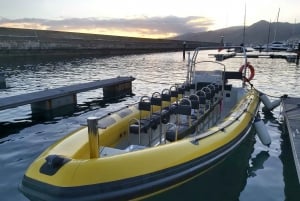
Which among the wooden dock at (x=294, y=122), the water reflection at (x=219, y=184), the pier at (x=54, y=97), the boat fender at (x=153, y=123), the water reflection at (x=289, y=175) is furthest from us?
the pier at (x=54, y=97)

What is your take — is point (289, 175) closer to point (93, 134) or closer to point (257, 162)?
point (257, 162)

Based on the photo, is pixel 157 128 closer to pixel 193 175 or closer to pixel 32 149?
pixel 193 175

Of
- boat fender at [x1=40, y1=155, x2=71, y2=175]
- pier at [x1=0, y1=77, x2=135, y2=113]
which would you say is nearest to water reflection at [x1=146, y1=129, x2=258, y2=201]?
boat fender at [x1=40, y1=155, x2=71, y2=175]

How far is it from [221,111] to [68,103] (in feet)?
25.2

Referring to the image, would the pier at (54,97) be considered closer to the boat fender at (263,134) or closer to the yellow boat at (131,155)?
the yellow boat at (131,155)

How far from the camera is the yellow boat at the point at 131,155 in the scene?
14.6ft

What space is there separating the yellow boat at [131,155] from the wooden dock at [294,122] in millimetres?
1255

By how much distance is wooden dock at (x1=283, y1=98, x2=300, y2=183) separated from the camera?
679 centimetres

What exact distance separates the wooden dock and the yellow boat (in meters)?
1.25

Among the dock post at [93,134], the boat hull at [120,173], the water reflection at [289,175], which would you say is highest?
the dock post at [93,134]

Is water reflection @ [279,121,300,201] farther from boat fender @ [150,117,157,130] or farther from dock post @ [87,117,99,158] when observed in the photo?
dock post @ [87,117,99,158]

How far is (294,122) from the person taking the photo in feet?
30.8

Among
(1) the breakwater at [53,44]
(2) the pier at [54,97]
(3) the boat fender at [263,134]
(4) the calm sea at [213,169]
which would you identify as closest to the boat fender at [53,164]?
(4) the calm sea at [213,169]

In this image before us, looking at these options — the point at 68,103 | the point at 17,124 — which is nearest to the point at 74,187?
the point at 17,124
